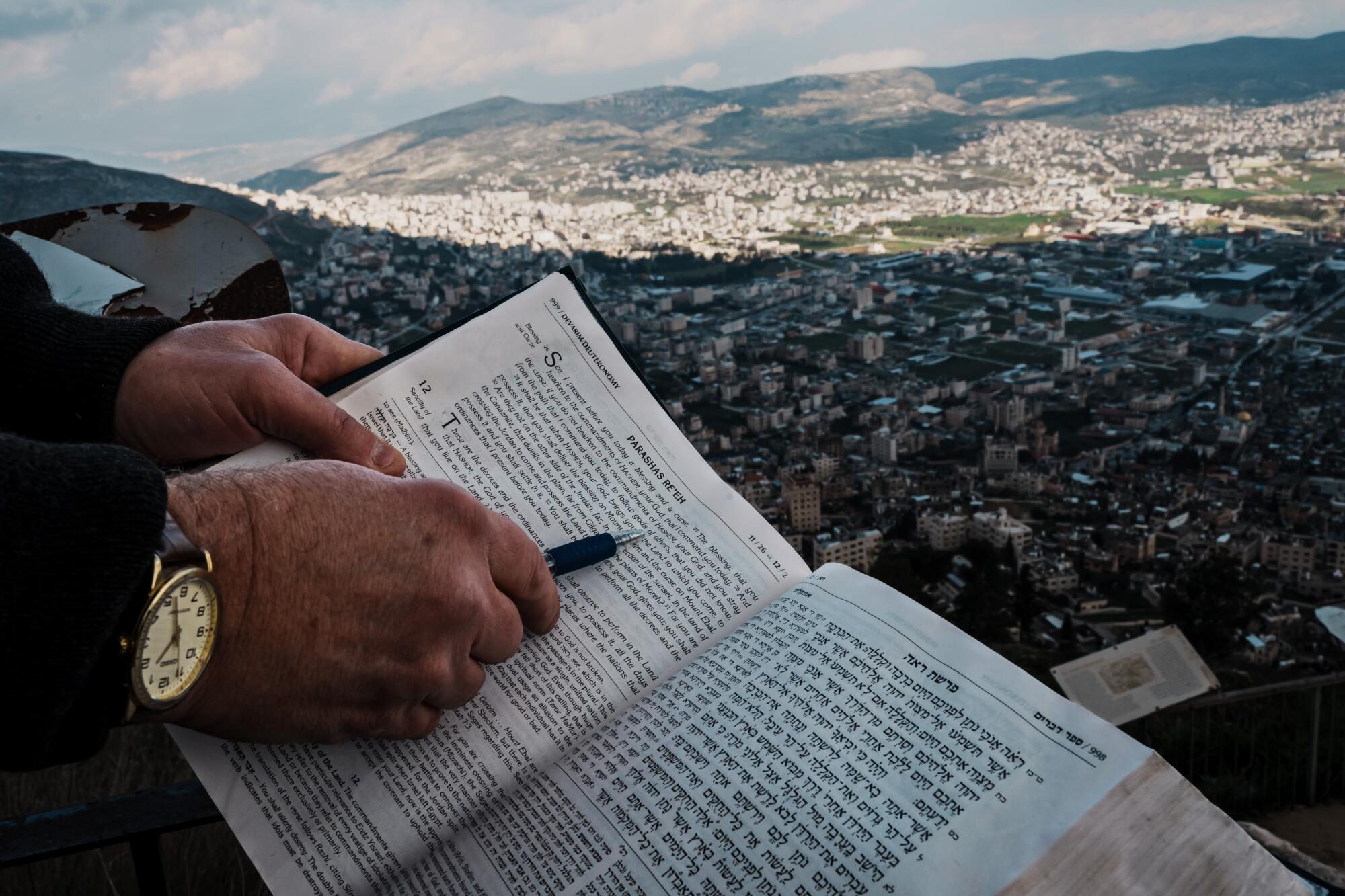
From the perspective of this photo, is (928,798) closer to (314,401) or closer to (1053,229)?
(314,401)

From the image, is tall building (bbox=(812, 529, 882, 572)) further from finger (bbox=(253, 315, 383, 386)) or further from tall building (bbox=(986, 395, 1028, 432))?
finger (bbox=(253, 315, 383, 386))

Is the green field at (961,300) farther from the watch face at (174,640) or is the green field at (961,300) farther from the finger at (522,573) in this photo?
the watch face at (174,640)

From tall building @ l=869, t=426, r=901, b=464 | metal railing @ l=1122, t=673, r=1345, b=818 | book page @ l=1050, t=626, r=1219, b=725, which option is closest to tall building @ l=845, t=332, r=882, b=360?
tall building @ l=869, t=426, r=901, b=464

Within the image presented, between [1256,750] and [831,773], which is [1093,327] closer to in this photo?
[1256,750]

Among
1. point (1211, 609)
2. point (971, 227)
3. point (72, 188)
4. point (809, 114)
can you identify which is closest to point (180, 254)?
point (1211, 609)

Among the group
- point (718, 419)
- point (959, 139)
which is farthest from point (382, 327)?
point (959, 139)

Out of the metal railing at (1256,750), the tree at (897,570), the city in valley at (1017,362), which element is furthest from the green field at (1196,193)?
the metal railing at (1256,750)
